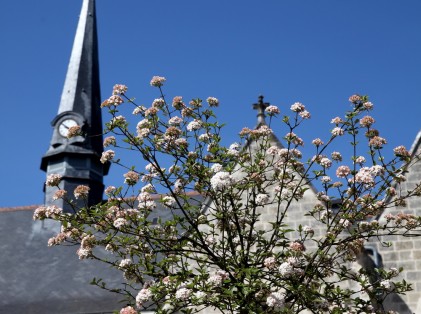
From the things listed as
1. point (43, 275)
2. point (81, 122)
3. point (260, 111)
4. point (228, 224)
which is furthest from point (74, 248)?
point (228, 224)

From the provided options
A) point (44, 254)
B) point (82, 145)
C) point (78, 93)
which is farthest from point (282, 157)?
point (78, 93)

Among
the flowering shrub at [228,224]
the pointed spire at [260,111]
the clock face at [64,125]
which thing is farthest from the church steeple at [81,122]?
the flowering shrub at [228,224]

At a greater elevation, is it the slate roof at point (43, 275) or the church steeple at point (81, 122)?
the church steeple at point (81, 122)

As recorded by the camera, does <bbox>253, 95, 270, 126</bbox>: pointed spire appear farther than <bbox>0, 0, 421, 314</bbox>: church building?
Yes

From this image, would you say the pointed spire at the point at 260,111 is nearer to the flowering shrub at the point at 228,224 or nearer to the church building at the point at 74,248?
the church building at the point at 74,248

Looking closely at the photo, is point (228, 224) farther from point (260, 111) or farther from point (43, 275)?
point (43, 275)

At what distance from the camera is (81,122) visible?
19.2m

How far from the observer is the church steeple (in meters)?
18.3

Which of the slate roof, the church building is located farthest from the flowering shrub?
the slate roof

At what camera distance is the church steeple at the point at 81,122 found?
→ 18.3m

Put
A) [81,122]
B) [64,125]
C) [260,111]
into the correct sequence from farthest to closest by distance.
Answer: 1. [64,125]
2. [81,122]
3. [260,111]

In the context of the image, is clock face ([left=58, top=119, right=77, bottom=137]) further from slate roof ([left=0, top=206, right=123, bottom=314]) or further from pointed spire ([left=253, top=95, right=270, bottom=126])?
pointed spire ([left=253, top=95, right=270, bottom=126])

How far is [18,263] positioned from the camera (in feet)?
54.0

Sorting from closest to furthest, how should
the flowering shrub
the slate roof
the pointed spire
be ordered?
the flowering shrub, the pointed spire, the slate roof
